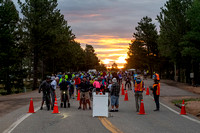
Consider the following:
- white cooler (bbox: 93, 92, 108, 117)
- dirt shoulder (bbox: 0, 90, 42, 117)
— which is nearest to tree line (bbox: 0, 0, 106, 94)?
dirt shoulder (bbox: 0, 90, 42, 117)

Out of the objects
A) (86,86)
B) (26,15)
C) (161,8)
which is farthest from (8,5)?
(86,86)

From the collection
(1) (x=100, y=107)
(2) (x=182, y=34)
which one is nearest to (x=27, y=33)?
(2) (x=182, y=34)

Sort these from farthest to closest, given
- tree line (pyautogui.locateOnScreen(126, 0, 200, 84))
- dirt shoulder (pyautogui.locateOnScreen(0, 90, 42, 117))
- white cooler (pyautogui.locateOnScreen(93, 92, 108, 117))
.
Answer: tree line (pyautogui.locateOnScreen(126, 0, 200, 84))
dirt shoulder (pyautogui.locateOnScreen(0, 90, 42, 117))
white cooler (pyautogui.locateOnScreen(93, 92, 108, 117))

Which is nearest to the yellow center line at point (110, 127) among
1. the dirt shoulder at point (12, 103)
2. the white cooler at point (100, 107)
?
the white cooler at point (100, 107)

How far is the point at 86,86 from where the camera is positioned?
18000 mm

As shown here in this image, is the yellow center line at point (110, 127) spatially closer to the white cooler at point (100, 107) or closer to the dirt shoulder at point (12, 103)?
the white cooler at point (100, 107)

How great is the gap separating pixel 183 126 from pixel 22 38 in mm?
39114

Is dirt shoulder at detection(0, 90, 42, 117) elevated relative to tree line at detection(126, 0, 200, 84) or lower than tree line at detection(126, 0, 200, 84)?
lower

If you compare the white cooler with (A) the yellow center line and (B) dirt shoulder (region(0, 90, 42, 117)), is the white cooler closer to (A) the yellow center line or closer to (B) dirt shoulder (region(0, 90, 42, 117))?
(A) the yellow center line

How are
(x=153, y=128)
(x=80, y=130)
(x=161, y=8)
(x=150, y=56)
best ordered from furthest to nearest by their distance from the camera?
1. (x=150, y=56)
2. (x=161, y=8)
3. (x=153, y=128)
4. (x=80, y=130)

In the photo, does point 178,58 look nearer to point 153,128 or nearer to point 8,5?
point 8,5

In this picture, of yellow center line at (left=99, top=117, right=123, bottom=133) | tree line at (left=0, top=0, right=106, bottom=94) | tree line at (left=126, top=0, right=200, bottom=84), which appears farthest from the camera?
tree line at (left=0, top=0, right=106, bottom=94)

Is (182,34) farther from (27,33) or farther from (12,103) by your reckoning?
(12,103)

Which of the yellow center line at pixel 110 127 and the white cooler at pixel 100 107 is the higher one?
the white cooler at pixel 100 107
